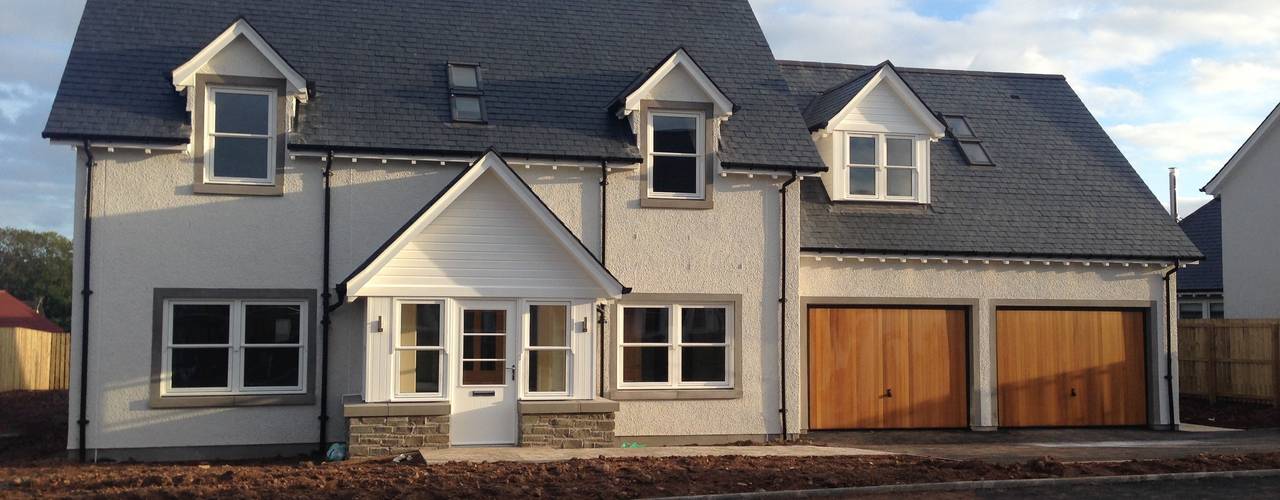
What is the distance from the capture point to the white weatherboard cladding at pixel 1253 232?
27.6m

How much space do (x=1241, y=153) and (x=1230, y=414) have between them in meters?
8.15

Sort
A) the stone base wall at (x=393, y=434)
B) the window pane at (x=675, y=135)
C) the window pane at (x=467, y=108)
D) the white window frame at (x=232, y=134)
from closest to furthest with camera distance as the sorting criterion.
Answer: the stone base wall at (x=393, y=434) → the white window frame at (x=232, y=134) → the window pane at (x=467, y=108) → the window pane at (x=675, y=135)

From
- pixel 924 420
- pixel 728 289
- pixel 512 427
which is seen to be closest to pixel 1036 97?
pixel 924 420

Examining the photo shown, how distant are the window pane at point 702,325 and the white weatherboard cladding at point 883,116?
168 inches

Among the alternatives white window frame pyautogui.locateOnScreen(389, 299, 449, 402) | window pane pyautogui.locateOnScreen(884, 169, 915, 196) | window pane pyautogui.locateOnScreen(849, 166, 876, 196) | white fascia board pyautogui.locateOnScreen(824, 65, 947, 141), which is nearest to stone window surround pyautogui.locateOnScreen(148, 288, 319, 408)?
Answer: white window frame pyautogui.locateOnScreen(389, 299, 449, 402)

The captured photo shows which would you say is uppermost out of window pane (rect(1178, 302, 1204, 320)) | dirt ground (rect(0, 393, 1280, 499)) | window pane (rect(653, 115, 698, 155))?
window pane (rect(653, 115, 698, 155))

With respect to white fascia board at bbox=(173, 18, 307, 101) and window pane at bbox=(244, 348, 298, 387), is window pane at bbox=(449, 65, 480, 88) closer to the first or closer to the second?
white fascia board at bbox=(173, 18, 307, 101)

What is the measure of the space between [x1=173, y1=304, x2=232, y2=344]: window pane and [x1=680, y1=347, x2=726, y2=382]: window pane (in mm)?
6985

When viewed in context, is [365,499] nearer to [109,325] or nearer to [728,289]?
[109,325]

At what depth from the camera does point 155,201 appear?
16.8 meters

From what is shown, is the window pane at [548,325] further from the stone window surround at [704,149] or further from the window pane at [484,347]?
A: the stone window surround at [704,149]

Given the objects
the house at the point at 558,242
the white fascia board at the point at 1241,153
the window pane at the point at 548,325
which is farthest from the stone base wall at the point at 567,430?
the white fascia board at the point at 1241,153

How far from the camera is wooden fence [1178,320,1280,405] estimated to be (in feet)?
76.8

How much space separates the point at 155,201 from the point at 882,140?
1200cm
